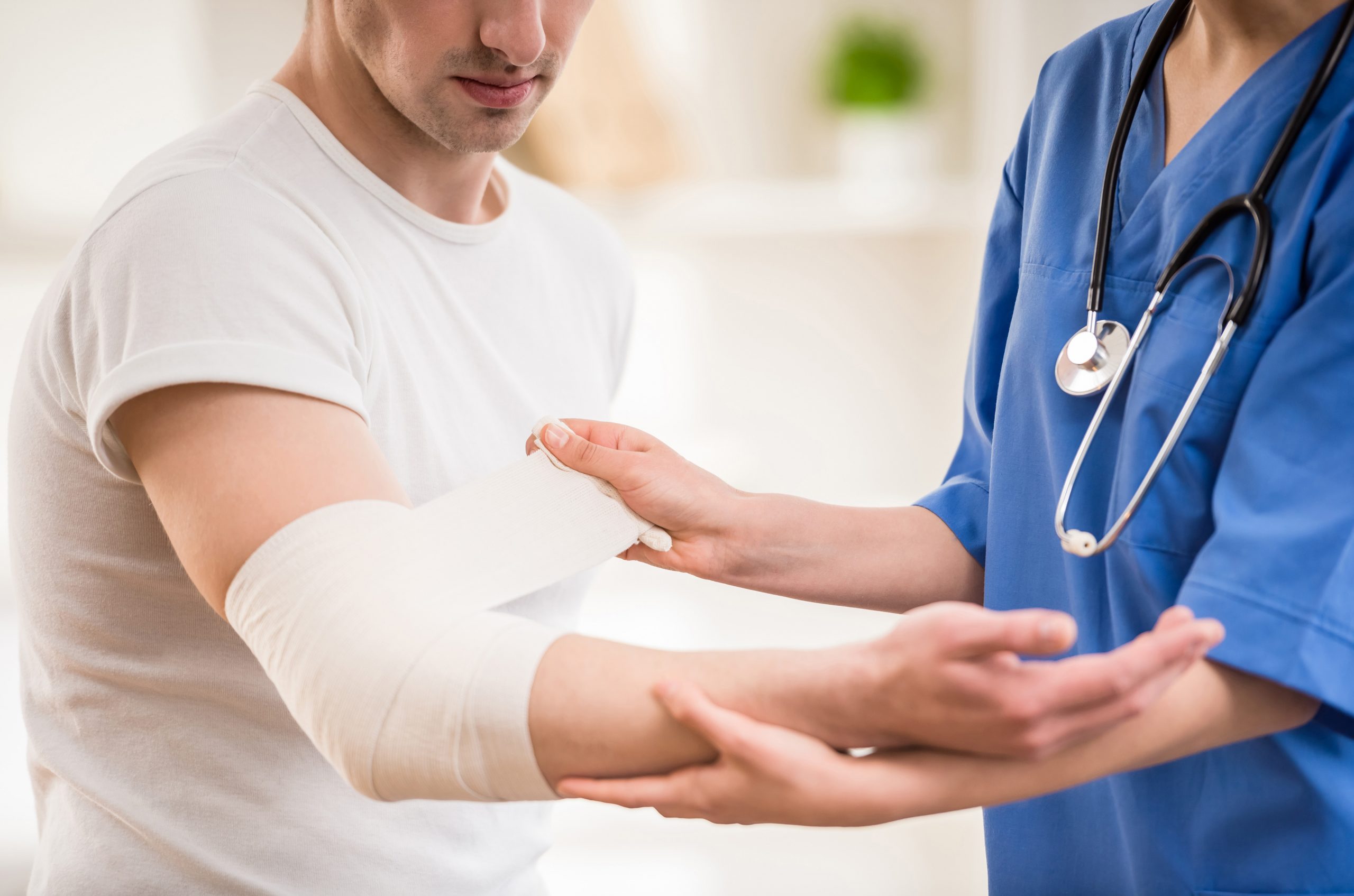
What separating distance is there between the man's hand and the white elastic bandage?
20 centimetres

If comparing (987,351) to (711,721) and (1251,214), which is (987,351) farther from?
(711,721)

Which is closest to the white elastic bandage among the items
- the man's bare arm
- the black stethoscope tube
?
the man's bare arm

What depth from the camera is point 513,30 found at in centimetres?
82

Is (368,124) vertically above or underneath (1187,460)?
above

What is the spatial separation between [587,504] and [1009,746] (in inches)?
15.0

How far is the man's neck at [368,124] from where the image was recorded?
0.87 m

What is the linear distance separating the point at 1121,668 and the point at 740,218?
1.69 m

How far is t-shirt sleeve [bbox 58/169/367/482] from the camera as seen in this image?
655mm

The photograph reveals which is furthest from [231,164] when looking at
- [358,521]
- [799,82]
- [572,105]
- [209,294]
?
[799,82]

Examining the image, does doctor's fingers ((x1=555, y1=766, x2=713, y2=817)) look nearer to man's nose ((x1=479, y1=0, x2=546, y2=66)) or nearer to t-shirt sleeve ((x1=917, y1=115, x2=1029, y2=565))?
t-shirt sleeve ((x1=917, y1=115, x2=1029, y2=565))

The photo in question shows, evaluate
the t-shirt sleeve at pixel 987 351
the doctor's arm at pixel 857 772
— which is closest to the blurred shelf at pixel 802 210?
the t-shirt sleeve at pixel 987 351

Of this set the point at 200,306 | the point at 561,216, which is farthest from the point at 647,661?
the point at 561,216

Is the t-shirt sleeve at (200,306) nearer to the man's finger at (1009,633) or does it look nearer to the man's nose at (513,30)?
the man's nose at (513,30)

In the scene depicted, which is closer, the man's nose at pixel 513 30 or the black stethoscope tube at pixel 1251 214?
the black stethoscope tube at pixel 1251 214
